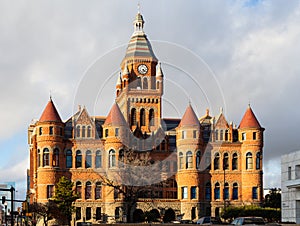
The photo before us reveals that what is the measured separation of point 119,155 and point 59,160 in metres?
8.87

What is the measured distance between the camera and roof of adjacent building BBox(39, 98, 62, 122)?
96188 mm

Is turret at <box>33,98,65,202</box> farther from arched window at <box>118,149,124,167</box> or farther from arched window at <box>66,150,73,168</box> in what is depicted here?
arched window at <box>118,149,124,167</box>

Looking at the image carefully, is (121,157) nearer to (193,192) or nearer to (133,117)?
(133,117)

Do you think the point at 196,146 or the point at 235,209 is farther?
the point at 196,146

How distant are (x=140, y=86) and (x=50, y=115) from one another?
1686 centimetres

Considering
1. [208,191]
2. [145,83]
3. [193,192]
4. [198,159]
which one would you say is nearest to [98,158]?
[198,159]

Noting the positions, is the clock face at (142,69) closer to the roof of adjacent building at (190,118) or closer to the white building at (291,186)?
the roof of adjacent building at (190,118)

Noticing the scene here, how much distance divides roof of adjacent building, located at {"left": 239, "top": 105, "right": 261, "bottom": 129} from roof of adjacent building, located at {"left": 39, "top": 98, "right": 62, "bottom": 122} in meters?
27.6

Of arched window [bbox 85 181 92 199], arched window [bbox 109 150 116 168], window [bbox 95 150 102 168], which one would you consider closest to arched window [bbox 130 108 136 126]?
arched window [bbox 109 150 116 168]

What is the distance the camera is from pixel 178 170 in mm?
99062

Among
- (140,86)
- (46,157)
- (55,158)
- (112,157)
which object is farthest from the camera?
(140,86)

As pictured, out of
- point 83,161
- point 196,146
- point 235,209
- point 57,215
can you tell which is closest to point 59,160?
point 83,161

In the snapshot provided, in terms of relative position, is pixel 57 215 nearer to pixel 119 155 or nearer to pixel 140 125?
pixel 119 155

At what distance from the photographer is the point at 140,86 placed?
106 metres
